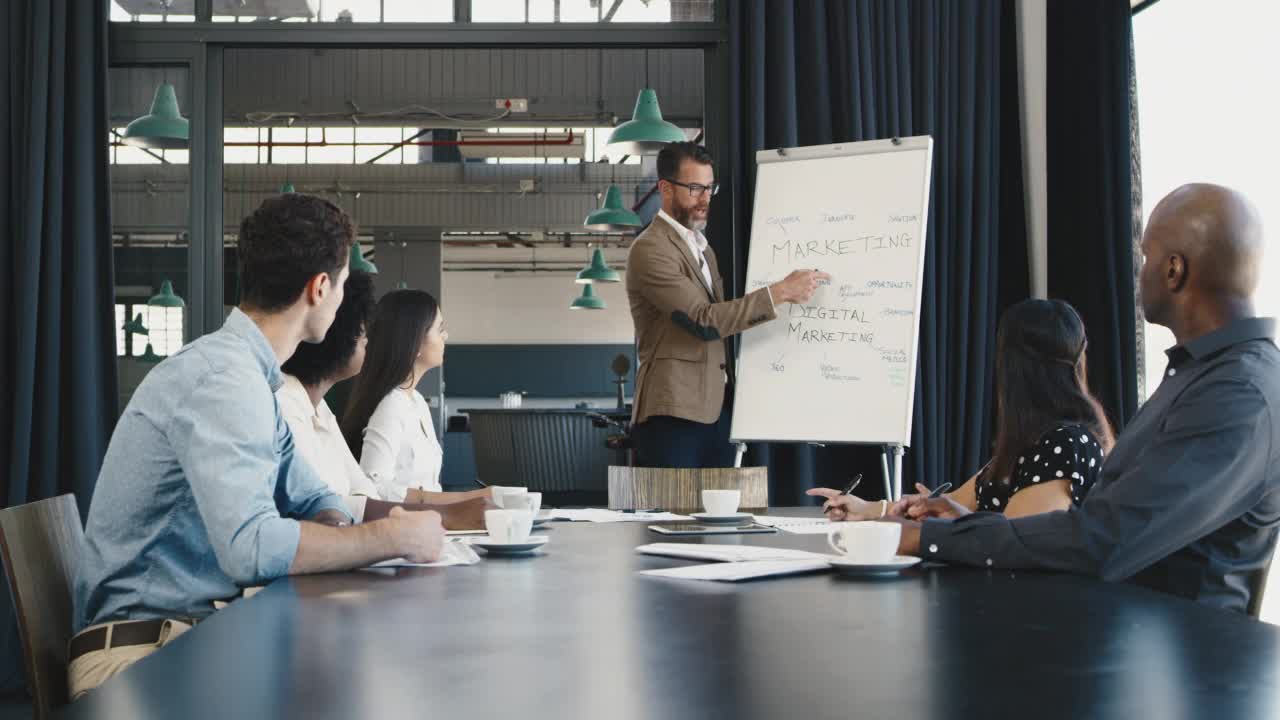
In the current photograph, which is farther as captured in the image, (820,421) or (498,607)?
(820,421)

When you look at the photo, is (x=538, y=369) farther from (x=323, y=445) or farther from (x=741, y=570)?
(x=741, y=570)

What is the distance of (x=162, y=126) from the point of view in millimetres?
4781

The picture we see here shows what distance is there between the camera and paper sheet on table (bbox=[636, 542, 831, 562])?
1612mm

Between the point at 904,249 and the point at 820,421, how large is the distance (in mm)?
615

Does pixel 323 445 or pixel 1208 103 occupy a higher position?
pixel 1208 103

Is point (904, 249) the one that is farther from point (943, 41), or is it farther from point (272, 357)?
point (272, 357)

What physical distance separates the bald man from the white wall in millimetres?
2789

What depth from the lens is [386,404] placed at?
9.39ft

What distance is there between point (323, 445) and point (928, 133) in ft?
8.89

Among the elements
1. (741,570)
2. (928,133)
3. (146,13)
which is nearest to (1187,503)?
(741,570)

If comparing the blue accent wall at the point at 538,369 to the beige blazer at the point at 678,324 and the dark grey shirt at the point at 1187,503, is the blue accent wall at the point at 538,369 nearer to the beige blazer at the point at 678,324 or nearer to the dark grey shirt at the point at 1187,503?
the beige blazer at the point at 678,324

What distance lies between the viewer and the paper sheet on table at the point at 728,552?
1612 mm

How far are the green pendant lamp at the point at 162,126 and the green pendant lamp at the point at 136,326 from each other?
28.9 inches

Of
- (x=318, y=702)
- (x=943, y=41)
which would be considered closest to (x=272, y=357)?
(x=318, y=702)
